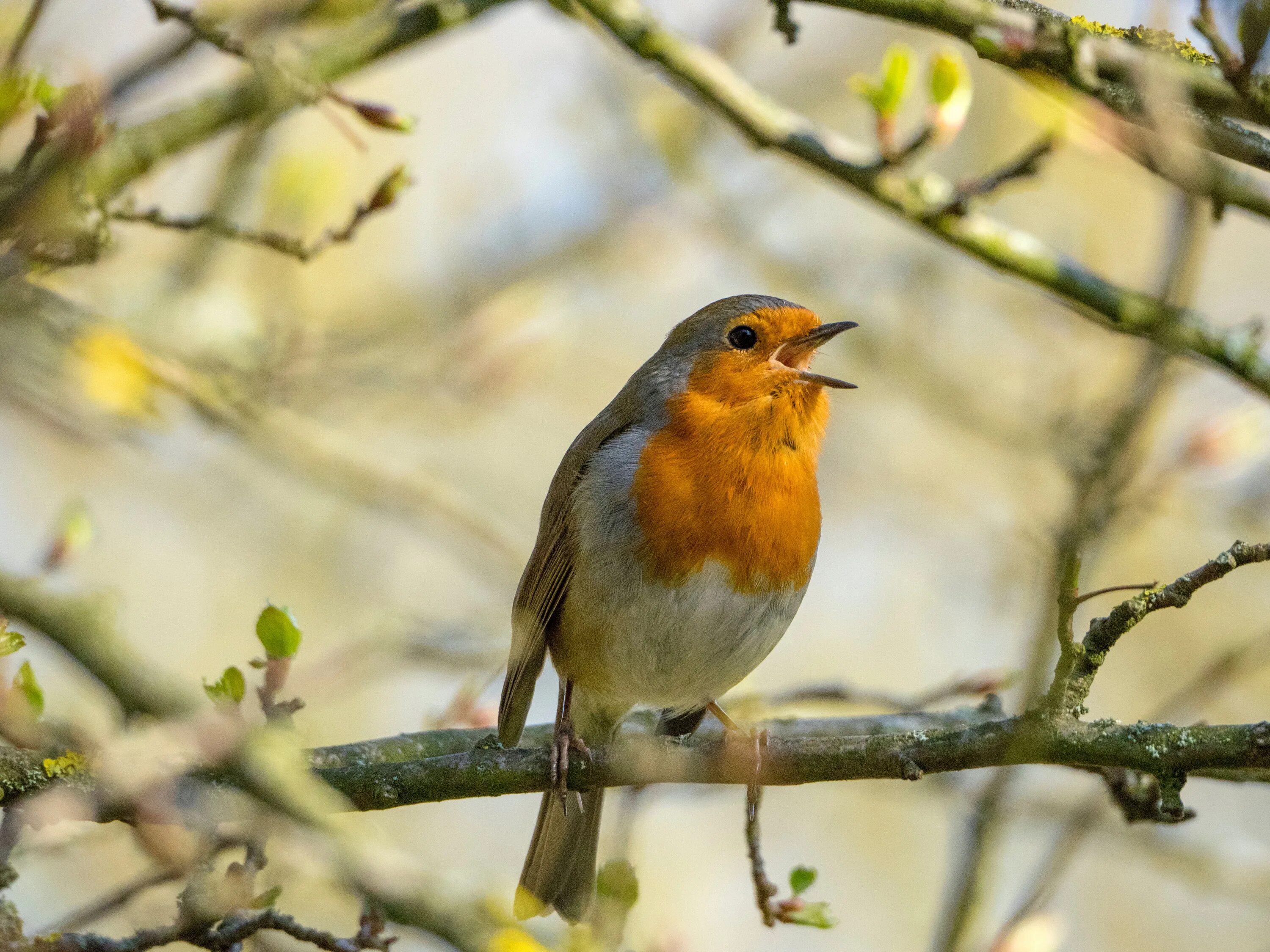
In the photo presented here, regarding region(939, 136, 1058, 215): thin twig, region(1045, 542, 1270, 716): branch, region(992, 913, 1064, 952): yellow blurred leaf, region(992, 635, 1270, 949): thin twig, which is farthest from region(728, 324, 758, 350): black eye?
region(1045, 542, 1270, 716): branch

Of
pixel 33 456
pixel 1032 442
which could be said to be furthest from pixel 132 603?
pixel 1032 442

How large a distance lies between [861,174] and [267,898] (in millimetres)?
2671

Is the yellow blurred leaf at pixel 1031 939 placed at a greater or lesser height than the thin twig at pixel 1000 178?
lesser

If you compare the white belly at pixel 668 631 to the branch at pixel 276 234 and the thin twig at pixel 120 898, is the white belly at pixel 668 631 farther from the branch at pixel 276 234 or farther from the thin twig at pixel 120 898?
the thin twig at pixel 120 898

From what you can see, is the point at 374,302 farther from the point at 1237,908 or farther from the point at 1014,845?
the point at 1237,908

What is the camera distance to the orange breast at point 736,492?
12.6 feet

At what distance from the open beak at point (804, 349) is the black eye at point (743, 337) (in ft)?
0.32

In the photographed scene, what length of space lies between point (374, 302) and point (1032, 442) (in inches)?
141

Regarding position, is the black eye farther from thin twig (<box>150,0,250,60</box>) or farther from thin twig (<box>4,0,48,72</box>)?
thin twig (<box>4,0,48,72</box>)

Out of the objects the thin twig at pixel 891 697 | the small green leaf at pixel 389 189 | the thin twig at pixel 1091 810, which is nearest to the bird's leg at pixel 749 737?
the thin twig at pixel 891 697

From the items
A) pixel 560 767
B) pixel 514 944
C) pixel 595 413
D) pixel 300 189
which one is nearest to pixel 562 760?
pixel 560 767

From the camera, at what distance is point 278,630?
3150 mm

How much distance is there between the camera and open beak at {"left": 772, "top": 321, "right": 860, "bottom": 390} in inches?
167

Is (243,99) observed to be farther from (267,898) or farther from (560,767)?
(267,898)
